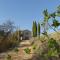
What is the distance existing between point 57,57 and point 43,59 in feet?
2.56

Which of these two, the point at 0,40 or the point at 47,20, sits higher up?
the point at 47,20

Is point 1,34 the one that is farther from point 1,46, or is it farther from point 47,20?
point 47,20

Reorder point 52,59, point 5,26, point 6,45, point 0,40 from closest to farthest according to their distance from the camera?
point 52,59 → point 0,40 → point 6,45 → point 5,26

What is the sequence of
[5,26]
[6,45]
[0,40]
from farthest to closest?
[5,26] → [6,45] → [0,40]

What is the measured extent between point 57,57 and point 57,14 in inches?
98.7

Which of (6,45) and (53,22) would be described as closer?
(53,22)

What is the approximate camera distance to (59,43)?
39.5 feet

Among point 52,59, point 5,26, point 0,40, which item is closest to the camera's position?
point 52,59

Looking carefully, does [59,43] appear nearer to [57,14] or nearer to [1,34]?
[57,14]

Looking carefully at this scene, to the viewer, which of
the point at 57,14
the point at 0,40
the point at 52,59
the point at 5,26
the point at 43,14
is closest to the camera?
the point at 52,59

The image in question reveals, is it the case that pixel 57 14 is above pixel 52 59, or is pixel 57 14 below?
above

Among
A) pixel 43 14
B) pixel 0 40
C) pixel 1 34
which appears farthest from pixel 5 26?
pixel 43 14

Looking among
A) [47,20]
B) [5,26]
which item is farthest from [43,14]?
[5,26]

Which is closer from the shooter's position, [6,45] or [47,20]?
[47,20]
